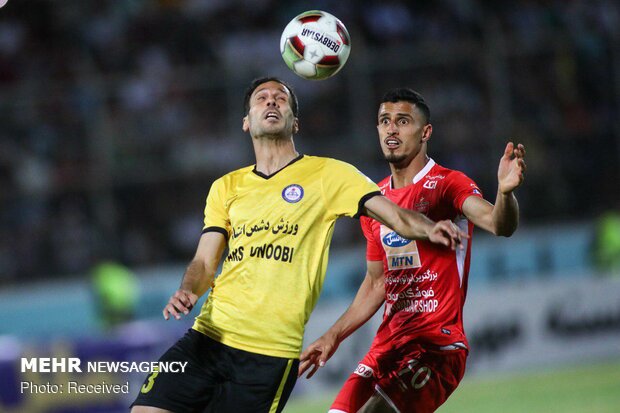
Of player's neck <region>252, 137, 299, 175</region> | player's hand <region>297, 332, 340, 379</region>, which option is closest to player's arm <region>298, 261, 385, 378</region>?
player's hand <region>297, 332, 340, 379</region>

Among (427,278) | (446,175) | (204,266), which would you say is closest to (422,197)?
(446,175)

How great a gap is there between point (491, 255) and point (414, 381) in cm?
910

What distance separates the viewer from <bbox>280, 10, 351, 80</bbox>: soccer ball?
22.8 ft

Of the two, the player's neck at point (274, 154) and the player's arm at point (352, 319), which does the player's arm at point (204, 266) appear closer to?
the player's neck at point (274, 154)

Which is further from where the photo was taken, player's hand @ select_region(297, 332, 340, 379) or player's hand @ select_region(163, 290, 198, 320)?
player's hand @ select_region(297, 332, 340, 379)

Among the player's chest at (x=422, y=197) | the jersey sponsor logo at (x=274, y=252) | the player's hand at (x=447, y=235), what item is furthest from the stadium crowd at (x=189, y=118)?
the player's hand at (x=447, y=235)

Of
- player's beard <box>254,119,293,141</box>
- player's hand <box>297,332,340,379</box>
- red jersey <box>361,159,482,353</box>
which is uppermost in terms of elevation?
player's beard <box>254,119,293,141</box>

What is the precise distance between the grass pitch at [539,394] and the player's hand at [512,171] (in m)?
5.82

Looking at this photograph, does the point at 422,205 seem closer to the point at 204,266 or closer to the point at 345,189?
the point at 345,189

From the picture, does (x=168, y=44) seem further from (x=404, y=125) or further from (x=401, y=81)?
(x=404, y=125)

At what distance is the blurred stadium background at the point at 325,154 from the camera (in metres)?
13.8

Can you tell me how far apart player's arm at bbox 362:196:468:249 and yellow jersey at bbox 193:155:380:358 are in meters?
0.09

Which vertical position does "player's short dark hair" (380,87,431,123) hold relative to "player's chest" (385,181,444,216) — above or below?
above

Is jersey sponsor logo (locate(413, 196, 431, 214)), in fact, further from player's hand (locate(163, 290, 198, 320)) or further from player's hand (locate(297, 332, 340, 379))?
player's hand (locate(163, 290, 198, 320))
